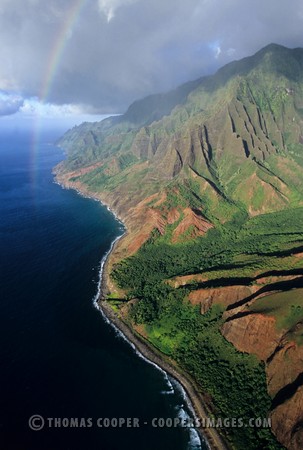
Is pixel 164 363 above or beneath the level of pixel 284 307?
beneath

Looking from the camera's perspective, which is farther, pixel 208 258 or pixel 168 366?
pixel 208 258

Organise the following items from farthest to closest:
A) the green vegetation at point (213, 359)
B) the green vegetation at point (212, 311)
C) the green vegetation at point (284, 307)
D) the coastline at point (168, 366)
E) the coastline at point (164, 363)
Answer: the green vegetation at point (284, 307) < the green vegetation at point (212, 311) < the green vegetation at point (213, 359) < the coastline at point (164, 363) < the coastline at point (168, 366)

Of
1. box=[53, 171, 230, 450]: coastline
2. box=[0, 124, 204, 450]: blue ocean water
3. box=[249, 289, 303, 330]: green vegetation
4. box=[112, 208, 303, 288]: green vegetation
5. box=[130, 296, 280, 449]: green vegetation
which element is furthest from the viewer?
box=[112, 208, 303, 288]: green vegetation

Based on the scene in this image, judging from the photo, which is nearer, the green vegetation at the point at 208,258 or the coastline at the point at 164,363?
the coastline at the point at 164,363

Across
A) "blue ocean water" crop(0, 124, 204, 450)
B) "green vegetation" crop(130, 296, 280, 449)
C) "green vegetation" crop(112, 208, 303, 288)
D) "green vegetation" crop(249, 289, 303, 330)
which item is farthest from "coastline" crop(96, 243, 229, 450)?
→ "green vegetation" crop(249, 289, 303, 330)

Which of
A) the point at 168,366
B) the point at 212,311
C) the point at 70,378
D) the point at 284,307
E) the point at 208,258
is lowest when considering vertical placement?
the point at 70,378

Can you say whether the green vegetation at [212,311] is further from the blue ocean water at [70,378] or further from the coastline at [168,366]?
the blue ocean water at [70,378]

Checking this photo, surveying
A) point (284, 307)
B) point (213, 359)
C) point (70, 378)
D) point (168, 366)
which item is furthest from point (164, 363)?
point (284, 307)

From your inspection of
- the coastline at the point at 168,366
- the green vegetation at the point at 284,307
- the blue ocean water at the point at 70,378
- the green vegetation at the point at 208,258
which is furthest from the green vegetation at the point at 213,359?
the green vegetation at the point at 208,258

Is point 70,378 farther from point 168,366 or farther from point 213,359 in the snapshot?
point 213,359

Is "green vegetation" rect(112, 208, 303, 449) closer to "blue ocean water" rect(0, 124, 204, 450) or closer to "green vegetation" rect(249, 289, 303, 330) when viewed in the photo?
"green vegetation" rect(249, 289, 303, 330)

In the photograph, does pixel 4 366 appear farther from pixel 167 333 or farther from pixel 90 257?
pixel 90 257

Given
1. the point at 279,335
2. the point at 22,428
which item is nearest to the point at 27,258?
the point at 22,428
